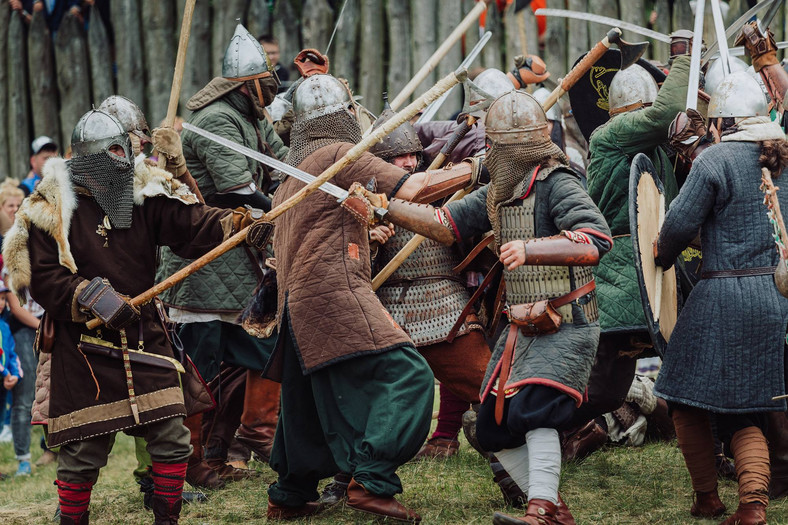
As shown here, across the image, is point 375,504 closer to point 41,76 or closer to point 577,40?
point 577,40

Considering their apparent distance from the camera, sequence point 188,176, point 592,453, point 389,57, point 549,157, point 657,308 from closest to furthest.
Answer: point 549,157, point 657,308, point 188,176, point 592,453, point 389,57

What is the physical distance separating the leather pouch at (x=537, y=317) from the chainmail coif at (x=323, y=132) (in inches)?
41.9

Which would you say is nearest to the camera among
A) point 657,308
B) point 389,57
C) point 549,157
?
point 549,157

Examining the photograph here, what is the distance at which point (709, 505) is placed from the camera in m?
4.45

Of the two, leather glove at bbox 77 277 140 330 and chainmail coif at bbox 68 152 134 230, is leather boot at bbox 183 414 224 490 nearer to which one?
leather glove at bbox 77 277 140 330

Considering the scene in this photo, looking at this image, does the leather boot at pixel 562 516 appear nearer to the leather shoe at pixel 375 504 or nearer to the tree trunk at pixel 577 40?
the leather shoe at pixel 375 504

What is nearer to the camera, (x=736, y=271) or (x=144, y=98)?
(x=736, y=271)

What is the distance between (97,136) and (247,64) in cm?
158

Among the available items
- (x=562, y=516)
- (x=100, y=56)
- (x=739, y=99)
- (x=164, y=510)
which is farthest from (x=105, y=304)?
(x=100, y=56)

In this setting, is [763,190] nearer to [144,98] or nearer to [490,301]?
[490,301]

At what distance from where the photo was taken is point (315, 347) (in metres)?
4.41

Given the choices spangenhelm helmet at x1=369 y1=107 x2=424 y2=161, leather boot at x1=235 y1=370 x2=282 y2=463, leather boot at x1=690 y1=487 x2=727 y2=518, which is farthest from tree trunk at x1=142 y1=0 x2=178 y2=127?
leather boot at x1=690 y1=487 x2=727 y2=518

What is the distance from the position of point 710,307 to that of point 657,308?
25 centimetres

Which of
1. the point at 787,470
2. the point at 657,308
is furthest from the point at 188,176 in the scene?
the point at 787,470
